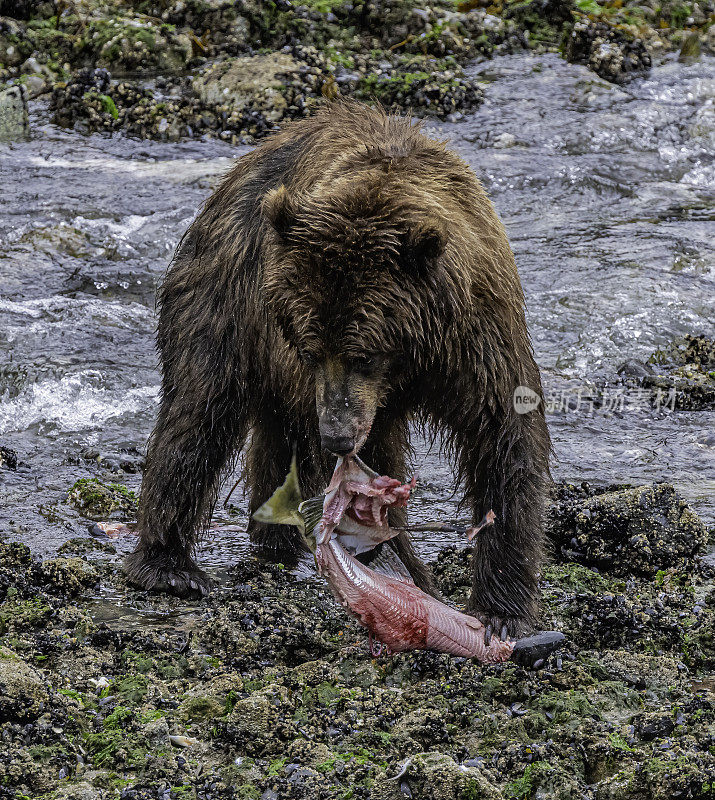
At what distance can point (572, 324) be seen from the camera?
31.1 ft

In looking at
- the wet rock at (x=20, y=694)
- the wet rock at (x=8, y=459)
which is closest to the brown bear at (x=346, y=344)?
the wet rock at (x=20, y=694)

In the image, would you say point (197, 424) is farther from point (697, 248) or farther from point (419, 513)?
point (697, 248)

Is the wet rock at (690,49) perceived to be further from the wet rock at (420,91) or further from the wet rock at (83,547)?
the wet rock at (83,547)

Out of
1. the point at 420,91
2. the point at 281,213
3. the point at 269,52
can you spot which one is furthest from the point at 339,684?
the point at 269,52

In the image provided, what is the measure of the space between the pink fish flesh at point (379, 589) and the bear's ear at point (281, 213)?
3.22 ft

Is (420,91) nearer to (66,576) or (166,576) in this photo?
(166,576)

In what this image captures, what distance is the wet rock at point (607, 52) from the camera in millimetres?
15586

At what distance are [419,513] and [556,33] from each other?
1282cm

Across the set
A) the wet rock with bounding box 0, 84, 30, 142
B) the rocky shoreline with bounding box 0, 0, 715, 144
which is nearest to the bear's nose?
the rocky shoreline with bounding box 0, 0, 715, 144

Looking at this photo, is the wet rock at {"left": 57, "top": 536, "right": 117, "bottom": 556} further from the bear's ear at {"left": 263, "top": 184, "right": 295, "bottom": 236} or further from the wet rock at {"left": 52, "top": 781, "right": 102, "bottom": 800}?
the bear's ear at {"left": 263, "top": 184, "right": 295, "bottom": 236}

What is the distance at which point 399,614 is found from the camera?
14.3 ft

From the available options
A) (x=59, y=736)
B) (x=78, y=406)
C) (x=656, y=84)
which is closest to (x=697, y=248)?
(x=656, y=84)

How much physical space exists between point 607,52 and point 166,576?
42.6 ft

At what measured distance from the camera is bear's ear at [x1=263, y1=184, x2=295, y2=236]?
13.6 ft
